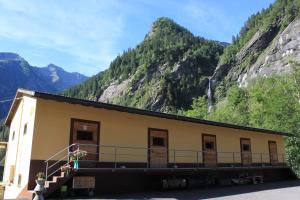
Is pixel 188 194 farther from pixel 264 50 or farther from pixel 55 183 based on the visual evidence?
pixel 264 50

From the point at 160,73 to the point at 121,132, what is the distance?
120 metres

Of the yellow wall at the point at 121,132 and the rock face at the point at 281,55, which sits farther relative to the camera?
the rock face at the point at 281,55

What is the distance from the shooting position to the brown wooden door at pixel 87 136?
18062 millimetres

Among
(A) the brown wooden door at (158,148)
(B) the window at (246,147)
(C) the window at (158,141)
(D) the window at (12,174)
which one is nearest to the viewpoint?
(D) the window at (12,174)

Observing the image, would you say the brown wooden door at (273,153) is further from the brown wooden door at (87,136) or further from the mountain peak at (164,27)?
the mountain peak at (164,27)

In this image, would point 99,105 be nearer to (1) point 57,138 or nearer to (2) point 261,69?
(1) point 57,138

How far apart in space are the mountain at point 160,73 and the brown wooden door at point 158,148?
9195 cm

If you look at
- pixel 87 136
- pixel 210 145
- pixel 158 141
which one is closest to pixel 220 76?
pixel 210 145

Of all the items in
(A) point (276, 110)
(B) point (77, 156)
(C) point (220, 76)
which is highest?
(C) point (220, 76)

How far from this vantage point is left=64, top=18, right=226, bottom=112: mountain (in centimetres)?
12650

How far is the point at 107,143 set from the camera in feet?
63.0

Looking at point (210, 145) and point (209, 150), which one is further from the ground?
point (210, 145)

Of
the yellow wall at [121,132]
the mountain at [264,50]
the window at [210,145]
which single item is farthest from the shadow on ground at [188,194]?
the mountain at [264,50]

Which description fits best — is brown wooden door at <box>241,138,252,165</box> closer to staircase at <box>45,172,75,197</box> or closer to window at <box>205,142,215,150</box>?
window at <box>205,142,215,150</box>
